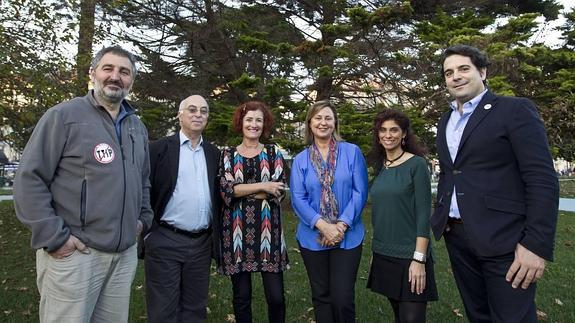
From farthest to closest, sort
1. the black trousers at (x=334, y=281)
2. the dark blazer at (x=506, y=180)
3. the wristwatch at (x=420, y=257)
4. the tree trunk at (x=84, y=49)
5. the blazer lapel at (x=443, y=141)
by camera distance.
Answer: the tree trunk at (x=84, y=49), the black trousers at (x=334, y=281), the wristwatch at (x=420, y=257), the blazer lapel at (x=443, y=141), the dark blazer at (x=506, y=180)

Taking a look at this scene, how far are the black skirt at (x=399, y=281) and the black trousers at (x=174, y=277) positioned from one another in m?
1.38

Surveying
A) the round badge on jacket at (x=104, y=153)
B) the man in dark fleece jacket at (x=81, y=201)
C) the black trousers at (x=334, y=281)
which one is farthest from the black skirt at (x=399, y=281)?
the round badge on jacket at (x=104, y=153)

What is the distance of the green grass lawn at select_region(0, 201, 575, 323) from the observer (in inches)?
191

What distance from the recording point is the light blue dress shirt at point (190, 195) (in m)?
3.58

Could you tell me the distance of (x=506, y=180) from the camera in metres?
2.57

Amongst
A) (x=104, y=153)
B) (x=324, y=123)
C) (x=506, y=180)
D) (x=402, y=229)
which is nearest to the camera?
(x=506, y=180)

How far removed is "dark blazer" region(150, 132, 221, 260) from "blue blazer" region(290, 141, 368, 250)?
636mm

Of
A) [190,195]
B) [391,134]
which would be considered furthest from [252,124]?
[391,134]

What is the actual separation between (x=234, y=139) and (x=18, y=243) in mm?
4980

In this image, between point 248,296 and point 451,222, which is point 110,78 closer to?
point 248,296

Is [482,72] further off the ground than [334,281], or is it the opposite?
[482,72]

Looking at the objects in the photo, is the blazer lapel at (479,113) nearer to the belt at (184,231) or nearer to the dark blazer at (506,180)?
the dark blazer at (506,180)

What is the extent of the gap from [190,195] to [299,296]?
101 inches

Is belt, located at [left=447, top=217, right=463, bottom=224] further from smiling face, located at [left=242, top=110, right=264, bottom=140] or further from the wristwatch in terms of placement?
smiling face, located at [left=242, top=110, right=264, bottom=140]
